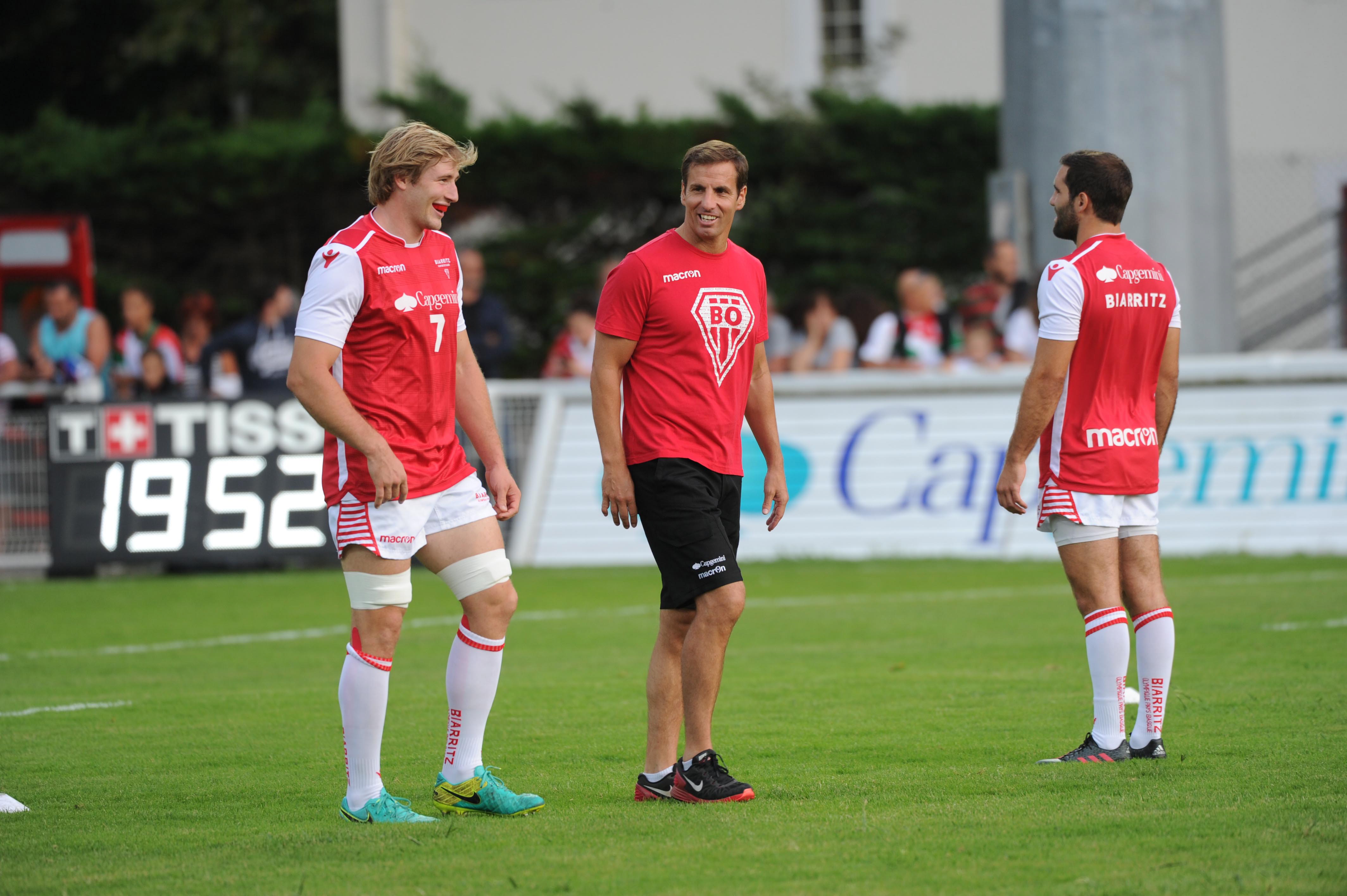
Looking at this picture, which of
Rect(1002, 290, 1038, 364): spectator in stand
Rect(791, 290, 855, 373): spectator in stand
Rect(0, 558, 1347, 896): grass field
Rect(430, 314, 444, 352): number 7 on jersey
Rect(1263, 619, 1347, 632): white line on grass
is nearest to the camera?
Rect(0, 558, 1347, 896): grass field

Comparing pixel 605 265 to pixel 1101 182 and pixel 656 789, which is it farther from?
pixel 656 789

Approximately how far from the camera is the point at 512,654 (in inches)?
374

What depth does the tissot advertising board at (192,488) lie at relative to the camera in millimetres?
13945

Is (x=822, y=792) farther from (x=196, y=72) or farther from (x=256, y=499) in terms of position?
(x=196, y=72)

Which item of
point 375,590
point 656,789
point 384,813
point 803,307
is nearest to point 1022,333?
point 803,307

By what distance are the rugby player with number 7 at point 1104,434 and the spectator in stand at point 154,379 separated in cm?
1086

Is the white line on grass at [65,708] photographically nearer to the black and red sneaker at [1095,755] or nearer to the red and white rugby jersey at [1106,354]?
the black and red sneaker at [1095,755]

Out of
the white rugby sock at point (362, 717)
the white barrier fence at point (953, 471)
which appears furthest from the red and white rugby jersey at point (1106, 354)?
the white barrier fence at point (953, 471)

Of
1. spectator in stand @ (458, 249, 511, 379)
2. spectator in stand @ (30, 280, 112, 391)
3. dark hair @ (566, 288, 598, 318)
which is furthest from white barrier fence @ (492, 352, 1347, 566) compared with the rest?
spectator in stand @ (30, 280, 112, 391)

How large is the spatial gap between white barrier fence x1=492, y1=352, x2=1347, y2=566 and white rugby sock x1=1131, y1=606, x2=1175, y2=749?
728cm

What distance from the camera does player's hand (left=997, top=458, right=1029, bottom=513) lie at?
6.08 metres

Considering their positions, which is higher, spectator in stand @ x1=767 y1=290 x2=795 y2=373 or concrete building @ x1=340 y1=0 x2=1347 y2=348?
concrete building @ x1=340 y1=0 x2=1347 y2=348

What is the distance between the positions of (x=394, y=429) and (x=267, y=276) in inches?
803

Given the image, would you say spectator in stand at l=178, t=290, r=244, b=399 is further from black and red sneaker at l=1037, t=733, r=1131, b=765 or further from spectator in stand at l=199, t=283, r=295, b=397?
black and red sneaker at l=1037, t=733, r=1131, b=765
